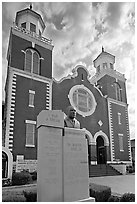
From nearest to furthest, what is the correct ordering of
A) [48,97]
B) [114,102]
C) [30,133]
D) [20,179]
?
[20,179]
[30,133]
[48,97]
[114,102]

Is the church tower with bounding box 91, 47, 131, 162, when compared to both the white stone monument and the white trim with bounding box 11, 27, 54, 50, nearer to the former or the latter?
the white trim with bounding box 11, 27, 54, 50

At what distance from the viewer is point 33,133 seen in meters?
18.7

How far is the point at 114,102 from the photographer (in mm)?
27438

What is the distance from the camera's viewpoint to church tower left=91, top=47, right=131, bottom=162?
25.4m

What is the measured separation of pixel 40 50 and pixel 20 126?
9526 millimetres

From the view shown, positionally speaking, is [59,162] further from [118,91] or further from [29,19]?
[118,91]

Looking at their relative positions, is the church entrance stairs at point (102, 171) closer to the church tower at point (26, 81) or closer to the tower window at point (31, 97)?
the church tower at point (26, 81)

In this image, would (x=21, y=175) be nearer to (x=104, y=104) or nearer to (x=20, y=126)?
(x=20, y=126)

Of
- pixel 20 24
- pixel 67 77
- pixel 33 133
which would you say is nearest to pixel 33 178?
pixel 33 133

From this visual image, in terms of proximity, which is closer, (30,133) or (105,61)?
(30,133)

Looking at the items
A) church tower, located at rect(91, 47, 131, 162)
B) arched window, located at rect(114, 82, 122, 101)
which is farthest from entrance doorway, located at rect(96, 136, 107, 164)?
arched window, located at rect(114, 82, 122, 101)

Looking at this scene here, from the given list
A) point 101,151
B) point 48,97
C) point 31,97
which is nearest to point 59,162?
point 31,97

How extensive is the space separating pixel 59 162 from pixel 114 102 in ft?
72.9

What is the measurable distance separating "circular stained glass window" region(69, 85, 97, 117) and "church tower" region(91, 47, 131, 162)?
2797mm
